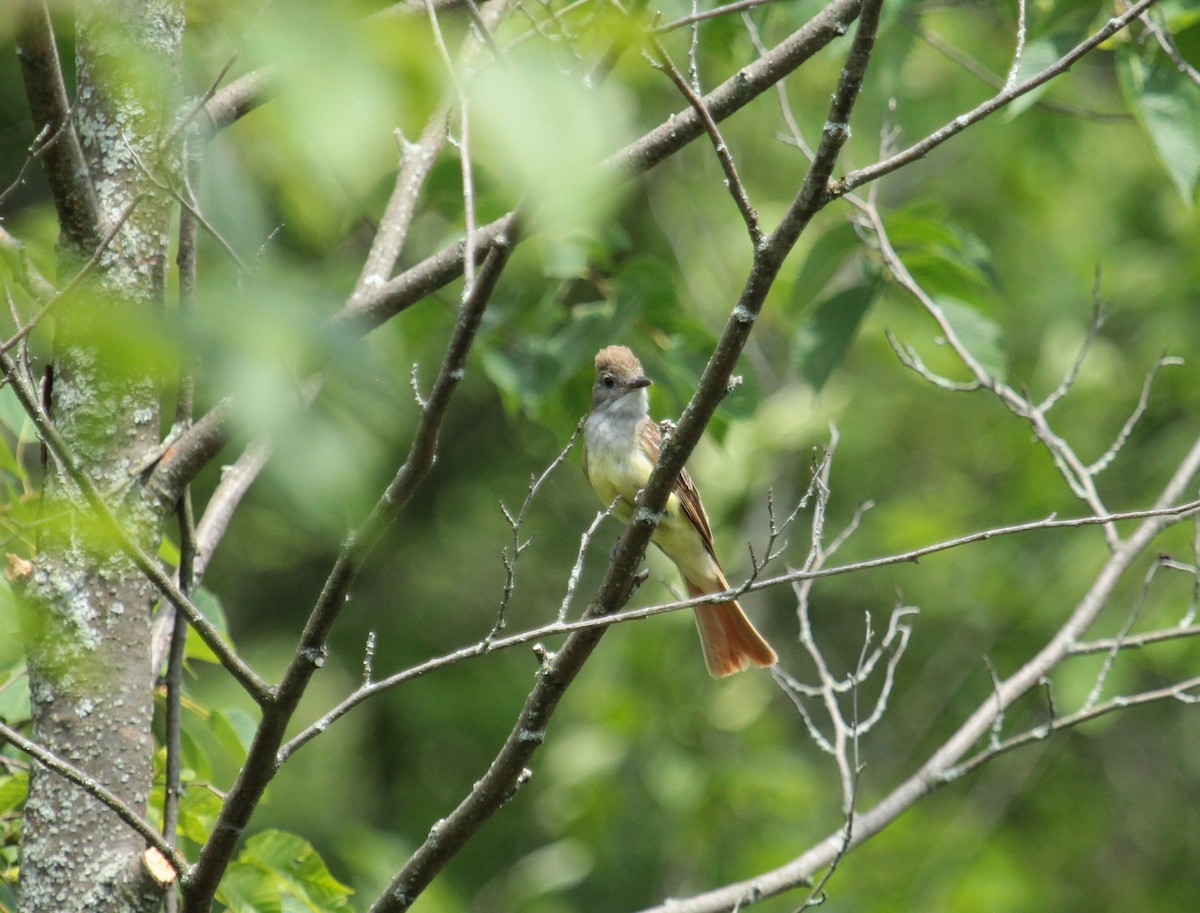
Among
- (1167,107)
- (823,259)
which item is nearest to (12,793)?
(823,259)

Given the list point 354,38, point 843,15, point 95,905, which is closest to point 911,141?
point 843,15

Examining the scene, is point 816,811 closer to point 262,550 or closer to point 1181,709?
point 1181,709

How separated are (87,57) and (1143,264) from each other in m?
7.80

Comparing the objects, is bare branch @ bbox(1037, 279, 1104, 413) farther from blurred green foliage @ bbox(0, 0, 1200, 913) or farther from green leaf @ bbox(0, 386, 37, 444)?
green leaf @ bbox(0, 386, 37, 444)

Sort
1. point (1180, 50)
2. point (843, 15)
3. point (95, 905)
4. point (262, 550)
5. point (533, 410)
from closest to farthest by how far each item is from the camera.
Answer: point (95, 905) < point (843, 15) < point (1180, 50) < point (533, 410) < point (262, 550)

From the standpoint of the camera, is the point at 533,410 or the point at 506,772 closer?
the point at 506,772

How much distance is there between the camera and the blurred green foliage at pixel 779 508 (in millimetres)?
4586

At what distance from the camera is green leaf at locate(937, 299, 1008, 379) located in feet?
15.1

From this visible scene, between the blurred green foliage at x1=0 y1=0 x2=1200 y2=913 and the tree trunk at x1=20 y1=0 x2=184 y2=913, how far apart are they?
0.65 ft

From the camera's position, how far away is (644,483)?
4.77 m

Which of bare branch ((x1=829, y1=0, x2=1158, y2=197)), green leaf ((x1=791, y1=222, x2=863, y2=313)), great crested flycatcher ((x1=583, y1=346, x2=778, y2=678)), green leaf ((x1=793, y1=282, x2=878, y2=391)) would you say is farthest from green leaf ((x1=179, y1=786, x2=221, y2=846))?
green leaf ((x1=791, y1=222, x2=863, y2=313))

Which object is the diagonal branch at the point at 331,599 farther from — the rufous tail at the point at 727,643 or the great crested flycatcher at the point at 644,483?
the rufous tail at the point at 727,643

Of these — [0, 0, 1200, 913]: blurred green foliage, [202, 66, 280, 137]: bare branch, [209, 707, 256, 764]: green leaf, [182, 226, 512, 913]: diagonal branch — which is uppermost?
[202, 66, 280, 137]: bare branch

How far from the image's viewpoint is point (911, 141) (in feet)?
29.0
